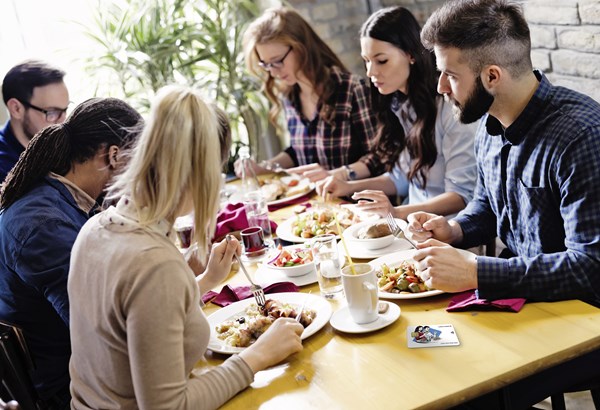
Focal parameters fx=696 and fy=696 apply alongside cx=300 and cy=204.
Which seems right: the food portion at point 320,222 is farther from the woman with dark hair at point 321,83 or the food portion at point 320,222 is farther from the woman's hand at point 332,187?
the woman with dark hair at point 321,83

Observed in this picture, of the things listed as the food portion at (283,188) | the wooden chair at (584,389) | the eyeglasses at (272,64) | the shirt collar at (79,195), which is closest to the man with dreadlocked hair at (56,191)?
the shirt collar at (79,195)

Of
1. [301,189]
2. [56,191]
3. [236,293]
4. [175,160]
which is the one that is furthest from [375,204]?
[175,160]

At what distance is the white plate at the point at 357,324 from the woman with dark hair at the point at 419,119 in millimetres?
880

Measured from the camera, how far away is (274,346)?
1418 mm

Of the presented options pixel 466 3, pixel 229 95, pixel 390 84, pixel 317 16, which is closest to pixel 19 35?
pixel 229 95

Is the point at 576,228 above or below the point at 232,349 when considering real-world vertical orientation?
above

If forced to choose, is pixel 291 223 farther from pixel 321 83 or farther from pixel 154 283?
pixel 154 283

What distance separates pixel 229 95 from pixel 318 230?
2196mm

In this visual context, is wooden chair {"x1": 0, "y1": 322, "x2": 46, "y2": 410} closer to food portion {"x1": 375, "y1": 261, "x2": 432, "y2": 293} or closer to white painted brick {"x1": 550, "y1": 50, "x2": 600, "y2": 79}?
food portion {"x1": 375, "y1": 261, "x2": 432, "y2": 293}

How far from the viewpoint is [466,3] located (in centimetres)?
177

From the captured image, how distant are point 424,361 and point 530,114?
73 centimetres

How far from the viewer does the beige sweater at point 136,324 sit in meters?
1.21

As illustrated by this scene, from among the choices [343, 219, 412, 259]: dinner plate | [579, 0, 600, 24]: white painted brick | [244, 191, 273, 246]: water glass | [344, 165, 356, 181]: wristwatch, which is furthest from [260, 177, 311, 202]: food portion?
[579, 0, 600, 24]: white painted brick

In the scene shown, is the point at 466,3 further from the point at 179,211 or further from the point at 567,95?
the point at 179,211
